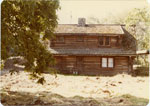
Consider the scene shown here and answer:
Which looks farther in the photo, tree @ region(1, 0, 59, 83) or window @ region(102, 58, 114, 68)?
window @ region(102, 58, 114, 68)

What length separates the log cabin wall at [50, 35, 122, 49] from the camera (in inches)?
1069

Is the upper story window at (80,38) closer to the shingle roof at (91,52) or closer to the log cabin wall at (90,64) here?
the shingle roof at (91,52)

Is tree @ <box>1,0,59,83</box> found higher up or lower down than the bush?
higher up

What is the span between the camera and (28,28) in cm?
1059

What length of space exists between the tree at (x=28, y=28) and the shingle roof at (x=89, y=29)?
52.7ft

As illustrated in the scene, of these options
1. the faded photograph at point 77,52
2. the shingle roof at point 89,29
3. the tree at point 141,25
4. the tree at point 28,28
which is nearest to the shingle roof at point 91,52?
the faded photograph at point 77,52

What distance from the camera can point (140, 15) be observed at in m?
30.2

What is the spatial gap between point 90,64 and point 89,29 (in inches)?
181

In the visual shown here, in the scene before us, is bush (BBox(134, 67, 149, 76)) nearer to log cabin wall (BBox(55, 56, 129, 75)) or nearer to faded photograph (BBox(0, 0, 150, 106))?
faded photograph (BBox(0, 0, 150, 106))

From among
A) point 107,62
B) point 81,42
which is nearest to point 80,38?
point 81,42

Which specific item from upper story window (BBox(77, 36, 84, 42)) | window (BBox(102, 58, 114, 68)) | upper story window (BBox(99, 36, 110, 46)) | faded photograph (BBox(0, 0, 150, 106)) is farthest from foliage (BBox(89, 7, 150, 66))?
upper story window (BBox(77, 36, 84, 42))

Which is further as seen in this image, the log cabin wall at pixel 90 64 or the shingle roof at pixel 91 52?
the log cabin wall at pixel 90 64

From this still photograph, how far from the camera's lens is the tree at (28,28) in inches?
348

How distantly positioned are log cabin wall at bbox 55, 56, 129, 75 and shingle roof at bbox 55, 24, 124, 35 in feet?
10.5
